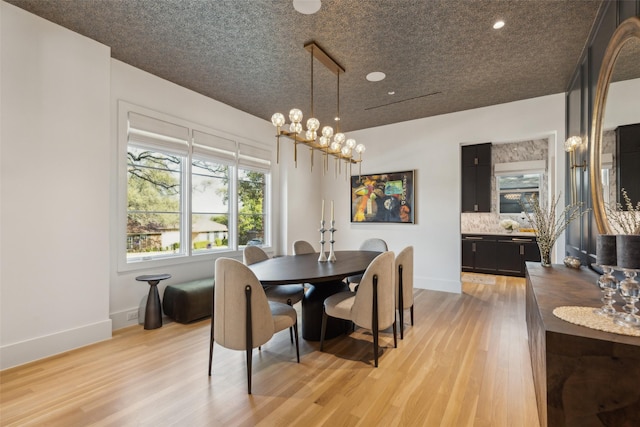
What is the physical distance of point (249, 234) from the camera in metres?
4.92

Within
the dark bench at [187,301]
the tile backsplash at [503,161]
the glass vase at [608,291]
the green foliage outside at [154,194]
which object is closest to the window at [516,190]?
the tile backsplash at [503,161]

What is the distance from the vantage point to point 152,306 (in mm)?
3238

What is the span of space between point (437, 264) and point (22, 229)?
525 centimetres

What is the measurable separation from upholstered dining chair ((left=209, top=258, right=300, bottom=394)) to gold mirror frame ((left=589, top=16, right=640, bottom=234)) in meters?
2.67

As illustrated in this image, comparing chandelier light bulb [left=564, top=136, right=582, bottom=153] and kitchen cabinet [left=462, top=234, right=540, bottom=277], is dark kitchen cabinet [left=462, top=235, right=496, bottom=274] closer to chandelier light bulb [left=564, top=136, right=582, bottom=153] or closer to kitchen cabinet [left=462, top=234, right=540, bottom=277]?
kitchen cabinet [left=462, top=234, right=540, bottom=277]

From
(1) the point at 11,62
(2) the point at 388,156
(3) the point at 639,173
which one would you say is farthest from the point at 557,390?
(2) the point at 388,156

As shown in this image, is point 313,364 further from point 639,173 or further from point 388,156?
point 388,156

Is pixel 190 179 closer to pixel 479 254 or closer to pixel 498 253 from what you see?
pixel 479 254

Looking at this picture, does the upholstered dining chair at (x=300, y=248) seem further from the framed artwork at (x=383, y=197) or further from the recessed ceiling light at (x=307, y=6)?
the recessed ceiling light at (x=307, y=6)

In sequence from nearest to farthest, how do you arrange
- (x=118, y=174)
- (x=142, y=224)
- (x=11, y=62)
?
(x=11, y=62) → (x=118, y=174) → (x=142, y=224)

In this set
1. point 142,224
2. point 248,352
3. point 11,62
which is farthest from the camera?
point 142,224

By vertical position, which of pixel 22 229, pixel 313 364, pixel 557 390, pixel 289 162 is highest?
pixel 289 162

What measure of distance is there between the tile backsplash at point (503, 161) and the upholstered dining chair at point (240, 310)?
520 cm

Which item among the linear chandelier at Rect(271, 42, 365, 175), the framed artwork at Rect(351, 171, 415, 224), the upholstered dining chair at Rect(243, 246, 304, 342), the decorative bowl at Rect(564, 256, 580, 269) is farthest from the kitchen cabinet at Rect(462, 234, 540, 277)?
the upholstered dining chair at Rect(243, 246, 304, 342)
